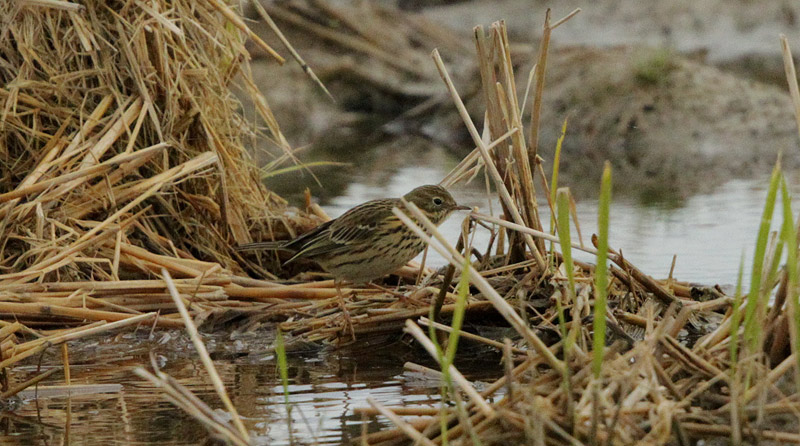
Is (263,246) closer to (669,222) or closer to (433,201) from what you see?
(433,201)

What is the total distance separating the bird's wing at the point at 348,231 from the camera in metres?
5.60

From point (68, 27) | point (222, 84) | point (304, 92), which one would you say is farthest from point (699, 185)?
point (304, 92)

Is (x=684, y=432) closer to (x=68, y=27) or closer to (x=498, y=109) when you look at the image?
(x=498, y=109)

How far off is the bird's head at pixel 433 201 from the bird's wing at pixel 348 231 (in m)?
0.12

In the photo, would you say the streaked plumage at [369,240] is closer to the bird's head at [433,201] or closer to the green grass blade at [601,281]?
the bird's head at [433,201]

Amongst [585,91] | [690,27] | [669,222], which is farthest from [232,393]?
[690,27]

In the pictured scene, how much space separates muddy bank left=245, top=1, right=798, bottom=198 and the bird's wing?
5.25 m

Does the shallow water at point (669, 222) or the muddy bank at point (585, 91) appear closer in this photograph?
the shallow water at point (669, 222)

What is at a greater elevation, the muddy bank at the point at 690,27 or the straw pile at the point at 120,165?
the muddy bank at the point at 690,27

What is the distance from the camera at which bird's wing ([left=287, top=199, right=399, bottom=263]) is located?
5598 mm

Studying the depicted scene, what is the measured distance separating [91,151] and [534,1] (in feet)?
47.3

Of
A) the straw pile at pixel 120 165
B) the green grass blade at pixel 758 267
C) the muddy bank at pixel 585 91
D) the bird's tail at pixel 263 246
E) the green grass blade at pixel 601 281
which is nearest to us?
the green grass blade at pixel 601 281

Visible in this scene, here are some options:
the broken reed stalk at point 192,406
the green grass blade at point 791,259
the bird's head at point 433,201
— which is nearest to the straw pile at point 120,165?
the bird's head at point 433,201

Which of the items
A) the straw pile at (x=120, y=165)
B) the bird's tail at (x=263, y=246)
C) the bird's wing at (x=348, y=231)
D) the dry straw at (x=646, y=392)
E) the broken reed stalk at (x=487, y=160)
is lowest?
the dry straw at (x=646, y=392)
